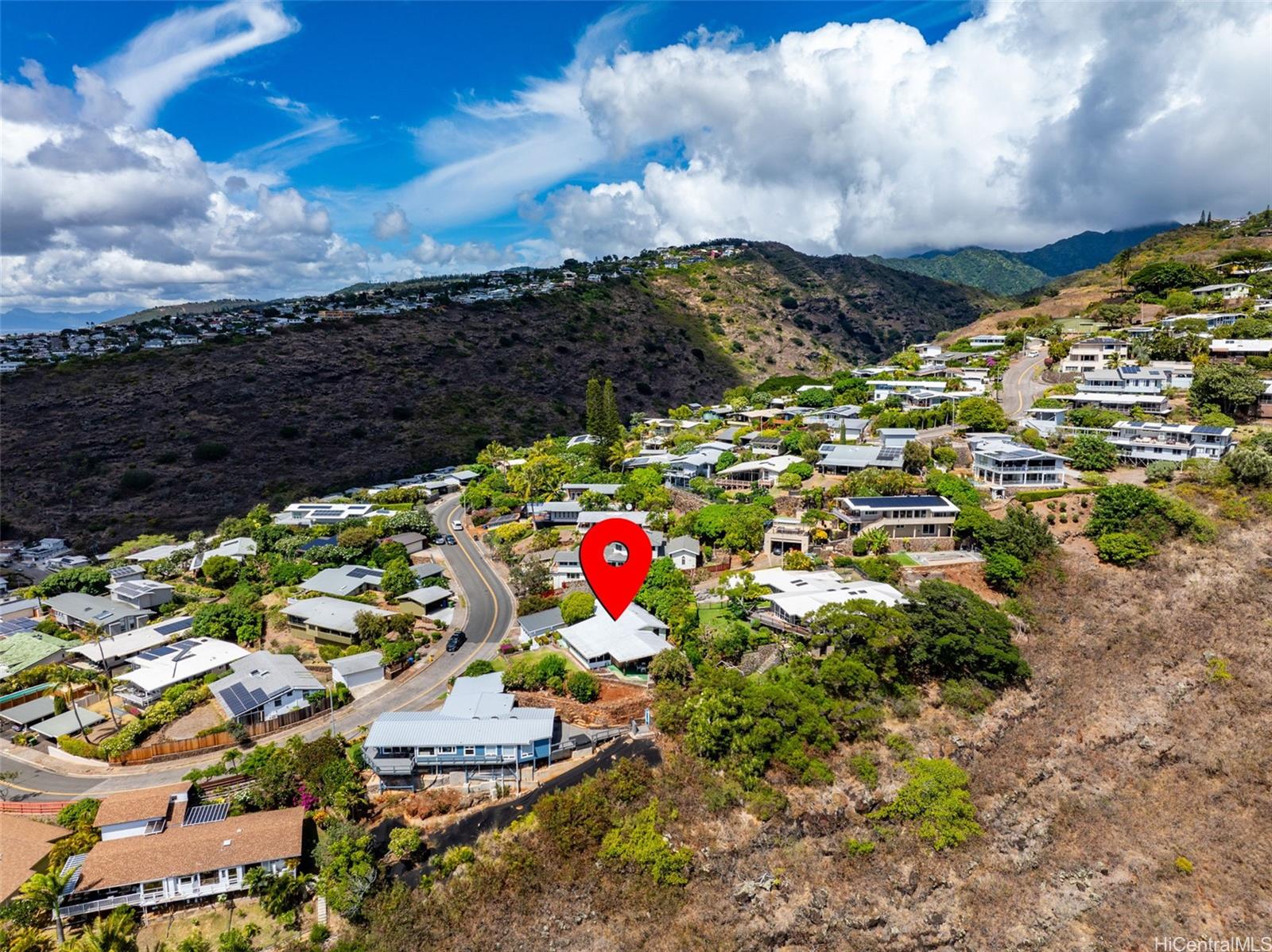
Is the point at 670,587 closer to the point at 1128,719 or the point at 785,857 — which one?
the point at 785,857

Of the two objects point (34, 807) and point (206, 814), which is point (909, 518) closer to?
point (206, 814)

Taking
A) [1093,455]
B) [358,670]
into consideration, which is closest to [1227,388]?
[1093,455]

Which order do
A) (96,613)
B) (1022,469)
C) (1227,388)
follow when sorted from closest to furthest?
1. (96,613)
2. (1022,469)
3. (1227,388)

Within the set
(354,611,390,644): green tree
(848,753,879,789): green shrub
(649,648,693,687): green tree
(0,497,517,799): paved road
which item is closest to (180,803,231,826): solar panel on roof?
(0,497,517,799): paved road

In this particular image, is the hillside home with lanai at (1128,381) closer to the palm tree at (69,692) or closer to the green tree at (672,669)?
the green tree at (672,669)

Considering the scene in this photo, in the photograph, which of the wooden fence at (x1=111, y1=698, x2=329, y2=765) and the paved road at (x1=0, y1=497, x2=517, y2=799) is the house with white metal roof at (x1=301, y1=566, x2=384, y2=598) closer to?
the paved road at (x1=0, y1=497, x2=517, y2=799)

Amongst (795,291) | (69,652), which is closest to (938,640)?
(69,652)
